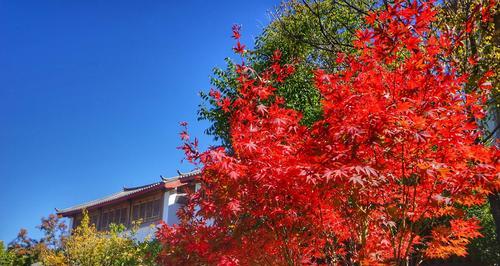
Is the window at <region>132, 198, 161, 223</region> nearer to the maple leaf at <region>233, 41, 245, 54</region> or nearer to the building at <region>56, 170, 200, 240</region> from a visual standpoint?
the building at <region>56, 170, 200, 240</region>

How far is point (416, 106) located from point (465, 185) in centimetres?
105

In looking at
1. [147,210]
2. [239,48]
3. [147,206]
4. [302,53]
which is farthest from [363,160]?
[147,206]

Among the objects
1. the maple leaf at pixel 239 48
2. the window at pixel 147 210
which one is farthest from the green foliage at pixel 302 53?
the window at pixel 147 210

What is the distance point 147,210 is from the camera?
1077 inches

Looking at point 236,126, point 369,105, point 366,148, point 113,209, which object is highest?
point 113,209

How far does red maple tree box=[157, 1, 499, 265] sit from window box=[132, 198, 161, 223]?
19.5 meters

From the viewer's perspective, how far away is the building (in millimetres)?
25172

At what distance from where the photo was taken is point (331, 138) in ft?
16.4

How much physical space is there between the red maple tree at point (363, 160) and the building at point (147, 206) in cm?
1567

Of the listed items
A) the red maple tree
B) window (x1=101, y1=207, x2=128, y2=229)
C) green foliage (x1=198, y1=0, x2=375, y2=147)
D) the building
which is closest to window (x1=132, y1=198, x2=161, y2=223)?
the building

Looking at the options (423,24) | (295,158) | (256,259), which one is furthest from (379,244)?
(423,24)

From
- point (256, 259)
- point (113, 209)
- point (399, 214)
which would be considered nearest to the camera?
point (399, 214)

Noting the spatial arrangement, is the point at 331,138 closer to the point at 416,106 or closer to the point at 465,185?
the point at 416,106

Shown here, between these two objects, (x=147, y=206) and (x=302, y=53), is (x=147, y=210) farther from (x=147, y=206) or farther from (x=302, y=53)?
(x=302, y=53)
